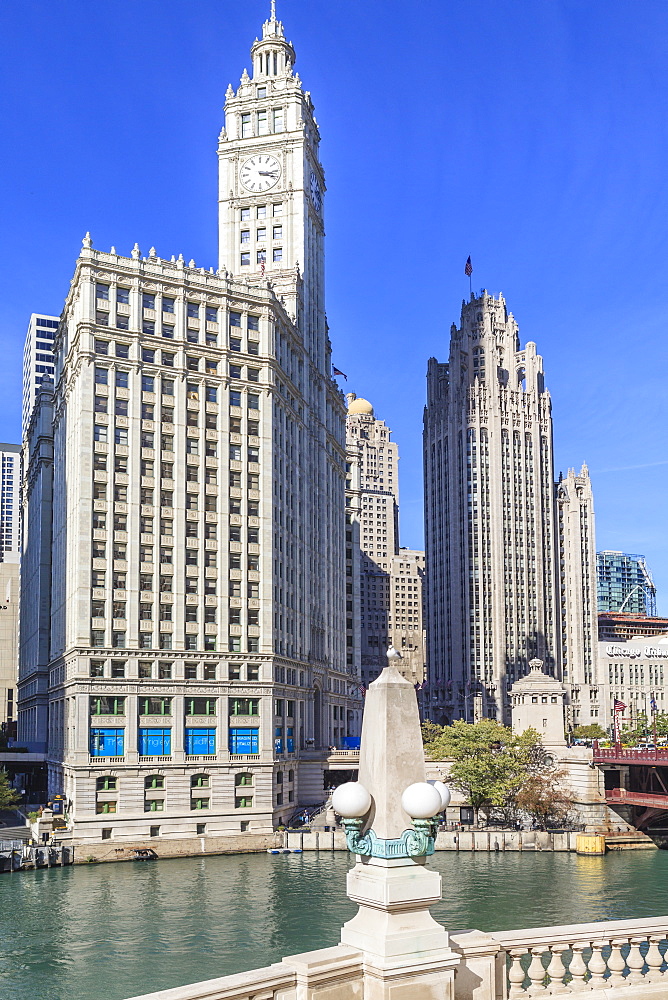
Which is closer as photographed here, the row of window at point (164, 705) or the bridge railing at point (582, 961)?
the bridge railing at point (582, 961)

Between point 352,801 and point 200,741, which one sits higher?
point 352,801

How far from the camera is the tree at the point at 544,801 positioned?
104 metres

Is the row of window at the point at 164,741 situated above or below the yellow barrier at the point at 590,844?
above

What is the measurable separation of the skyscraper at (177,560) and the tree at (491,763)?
53.3 ft

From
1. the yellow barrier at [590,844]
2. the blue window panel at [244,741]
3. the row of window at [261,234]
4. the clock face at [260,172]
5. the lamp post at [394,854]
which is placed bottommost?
the yellow barrier at [590,844]

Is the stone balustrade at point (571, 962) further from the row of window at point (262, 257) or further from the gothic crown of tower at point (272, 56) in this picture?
the gothic crown of tower at point (272, 56)

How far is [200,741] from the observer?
98312 millimetres

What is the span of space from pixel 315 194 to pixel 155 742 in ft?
Answer: 275

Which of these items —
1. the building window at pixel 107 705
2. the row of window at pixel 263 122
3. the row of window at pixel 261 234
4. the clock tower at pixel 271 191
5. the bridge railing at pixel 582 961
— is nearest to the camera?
the bridge railing at pixel 582 961

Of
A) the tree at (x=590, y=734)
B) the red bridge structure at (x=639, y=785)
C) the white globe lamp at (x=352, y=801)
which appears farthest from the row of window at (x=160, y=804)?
the tree at (x=590, y=734)

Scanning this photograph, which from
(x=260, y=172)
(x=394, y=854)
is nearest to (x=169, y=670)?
(x=260, y=172)

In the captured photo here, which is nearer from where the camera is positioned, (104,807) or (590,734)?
(104,807)

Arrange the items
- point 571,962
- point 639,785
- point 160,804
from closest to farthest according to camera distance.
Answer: point 571,962
point 160,804
point 639,785

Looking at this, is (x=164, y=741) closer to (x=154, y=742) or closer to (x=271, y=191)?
(x=154, y=742)
